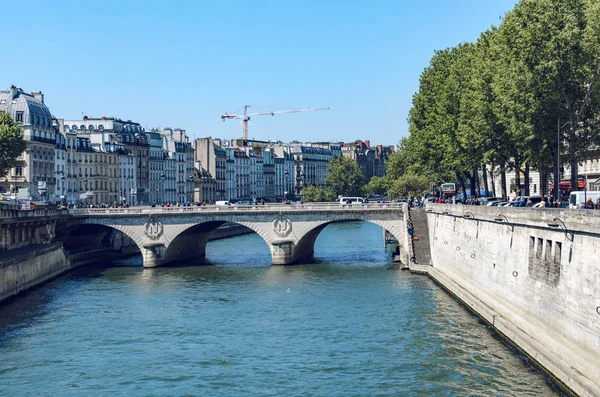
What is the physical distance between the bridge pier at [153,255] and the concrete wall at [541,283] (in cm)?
3301

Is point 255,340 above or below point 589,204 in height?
below

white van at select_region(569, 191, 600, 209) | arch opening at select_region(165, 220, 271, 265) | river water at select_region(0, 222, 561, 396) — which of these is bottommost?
river water at select_region(0, 222, 561, 396)

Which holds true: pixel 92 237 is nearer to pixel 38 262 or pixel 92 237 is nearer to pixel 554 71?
pixel 38 262

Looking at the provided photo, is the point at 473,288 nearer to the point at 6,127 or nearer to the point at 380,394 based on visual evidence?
the point at 380,394

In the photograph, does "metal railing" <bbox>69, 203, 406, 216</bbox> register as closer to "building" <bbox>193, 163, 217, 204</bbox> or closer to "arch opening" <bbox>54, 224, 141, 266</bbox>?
"arch opening" <bbox>54, 224, 141, 266</bbox>

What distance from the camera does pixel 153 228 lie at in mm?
85750

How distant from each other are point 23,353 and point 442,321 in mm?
21556

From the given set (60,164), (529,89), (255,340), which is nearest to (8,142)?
(60,164)

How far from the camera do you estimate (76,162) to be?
135875 millimetres

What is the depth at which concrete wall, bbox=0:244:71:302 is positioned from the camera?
59.8m

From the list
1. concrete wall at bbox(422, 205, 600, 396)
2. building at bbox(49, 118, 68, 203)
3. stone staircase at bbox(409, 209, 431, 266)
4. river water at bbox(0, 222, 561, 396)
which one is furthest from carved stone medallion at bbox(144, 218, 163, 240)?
building at bbox(49, 118, 68, 203)

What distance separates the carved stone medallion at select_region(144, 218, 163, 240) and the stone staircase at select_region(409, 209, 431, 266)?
22.8 meters

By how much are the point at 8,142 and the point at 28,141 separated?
17459mm

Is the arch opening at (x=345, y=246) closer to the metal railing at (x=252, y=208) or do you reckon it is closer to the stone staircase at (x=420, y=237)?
the metal railing at (x=252, y=208)
